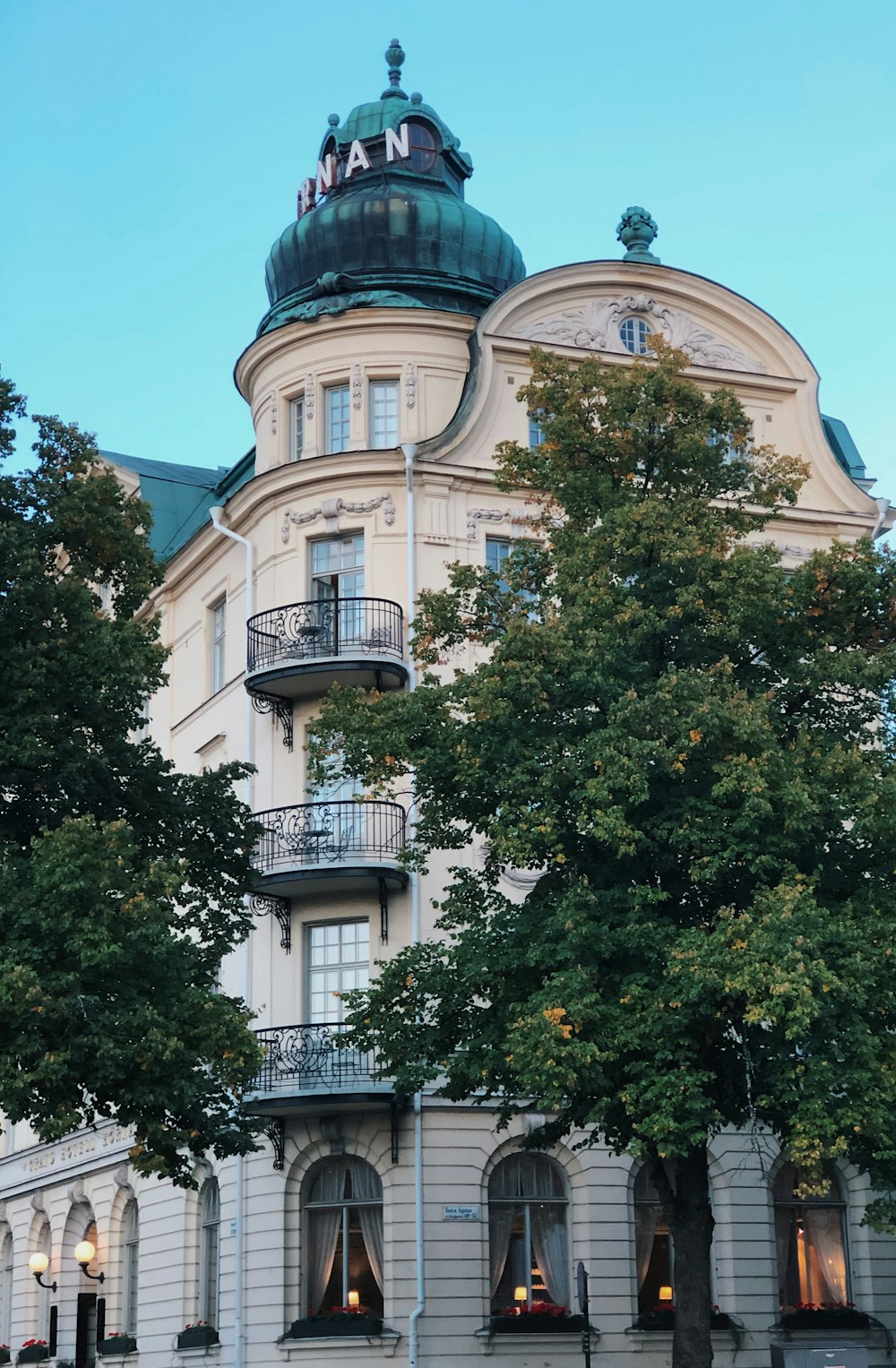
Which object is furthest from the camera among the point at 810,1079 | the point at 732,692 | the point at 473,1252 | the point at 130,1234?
the point at 130,1234

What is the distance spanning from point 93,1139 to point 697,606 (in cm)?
2301

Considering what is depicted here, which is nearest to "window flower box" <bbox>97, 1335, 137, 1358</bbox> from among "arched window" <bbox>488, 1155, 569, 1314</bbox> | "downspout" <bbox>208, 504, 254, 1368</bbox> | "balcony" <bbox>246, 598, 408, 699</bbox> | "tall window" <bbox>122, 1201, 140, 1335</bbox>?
"tall window" <bbox>122, 1201, 140, 1335</bbox>

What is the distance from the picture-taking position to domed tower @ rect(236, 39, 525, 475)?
116 feet

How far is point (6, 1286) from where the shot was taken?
47.2m

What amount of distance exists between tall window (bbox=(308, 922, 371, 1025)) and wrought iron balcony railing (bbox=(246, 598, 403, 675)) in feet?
15.5

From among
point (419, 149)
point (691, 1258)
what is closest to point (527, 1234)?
point (691, 1258)

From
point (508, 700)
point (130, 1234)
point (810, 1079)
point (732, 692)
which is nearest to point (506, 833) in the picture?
point (508, 700)

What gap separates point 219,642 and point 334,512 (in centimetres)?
538

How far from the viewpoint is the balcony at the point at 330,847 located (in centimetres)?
3156

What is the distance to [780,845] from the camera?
74.6 feet

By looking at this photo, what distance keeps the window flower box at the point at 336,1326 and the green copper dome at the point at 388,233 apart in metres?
18.0

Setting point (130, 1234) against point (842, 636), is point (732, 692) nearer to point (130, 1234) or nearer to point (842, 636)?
point (842, 636)

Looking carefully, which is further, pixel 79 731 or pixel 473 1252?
pixel 473 1252

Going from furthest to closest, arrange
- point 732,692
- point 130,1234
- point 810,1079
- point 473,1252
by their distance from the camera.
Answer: point 130,1234 < point 473,1252 < point 732,692 < point 810,1079
